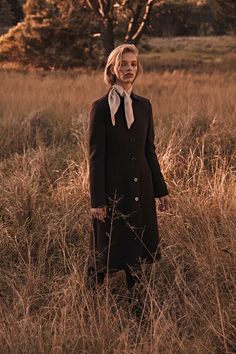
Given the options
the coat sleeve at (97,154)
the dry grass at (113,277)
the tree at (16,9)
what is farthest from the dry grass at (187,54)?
the coat sleeve at (97,154)

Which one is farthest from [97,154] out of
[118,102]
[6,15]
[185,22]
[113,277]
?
[185,22]

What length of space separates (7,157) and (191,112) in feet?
9.42

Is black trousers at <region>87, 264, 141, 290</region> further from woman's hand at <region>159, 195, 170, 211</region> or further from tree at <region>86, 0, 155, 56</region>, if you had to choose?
tree at <region>86, 0, 155, 56</region>

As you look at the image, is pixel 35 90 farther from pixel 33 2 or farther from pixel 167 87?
pixel 33 2

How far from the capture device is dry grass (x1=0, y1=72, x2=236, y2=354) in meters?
2.66

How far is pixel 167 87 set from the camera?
36.6 ft

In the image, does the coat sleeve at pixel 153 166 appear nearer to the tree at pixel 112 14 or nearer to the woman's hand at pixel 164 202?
the woman's hand at pixel 164 202

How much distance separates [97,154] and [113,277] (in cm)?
105

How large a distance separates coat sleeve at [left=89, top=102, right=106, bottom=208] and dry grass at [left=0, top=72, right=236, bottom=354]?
475mm

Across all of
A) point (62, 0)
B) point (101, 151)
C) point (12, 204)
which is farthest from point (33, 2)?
point (101, 151)

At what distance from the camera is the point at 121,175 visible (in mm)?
3027

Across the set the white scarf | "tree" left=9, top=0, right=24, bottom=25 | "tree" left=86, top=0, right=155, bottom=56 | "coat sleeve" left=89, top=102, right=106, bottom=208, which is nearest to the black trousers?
"coat sleeve" left=89, top=102, right=106, bottom=208

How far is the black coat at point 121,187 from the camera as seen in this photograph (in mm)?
2979

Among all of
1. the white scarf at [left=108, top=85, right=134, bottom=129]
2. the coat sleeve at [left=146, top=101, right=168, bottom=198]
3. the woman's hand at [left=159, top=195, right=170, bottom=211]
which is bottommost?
the woman's hand at [left=159, top=195, right=170, bottom=211]
